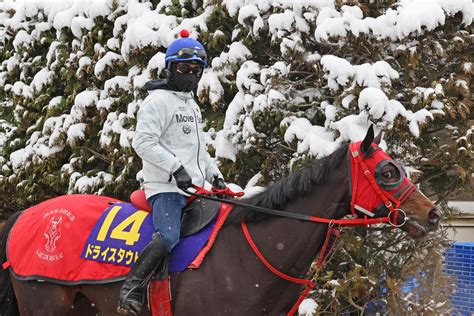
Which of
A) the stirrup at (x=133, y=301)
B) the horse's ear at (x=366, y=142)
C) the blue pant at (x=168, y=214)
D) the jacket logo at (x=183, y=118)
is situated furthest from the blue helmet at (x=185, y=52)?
the stirrup at (x=133, y=301)

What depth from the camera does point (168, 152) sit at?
4199 mm

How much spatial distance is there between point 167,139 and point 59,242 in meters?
1.19

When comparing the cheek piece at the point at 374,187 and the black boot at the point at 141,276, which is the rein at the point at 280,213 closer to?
the cheek piece at the point at 374,187

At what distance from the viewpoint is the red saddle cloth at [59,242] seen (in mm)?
4641

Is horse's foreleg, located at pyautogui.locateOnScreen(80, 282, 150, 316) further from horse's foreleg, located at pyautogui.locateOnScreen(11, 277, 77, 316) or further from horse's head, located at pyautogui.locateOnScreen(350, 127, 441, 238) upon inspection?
horse's head, located at pyautogui.locateOnScreen(350, 127, 441, 238)

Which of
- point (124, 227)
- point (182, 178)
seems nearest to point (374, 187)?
point (182, 178)

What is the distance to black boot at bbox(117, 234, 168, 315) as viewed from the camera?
13.3 feet

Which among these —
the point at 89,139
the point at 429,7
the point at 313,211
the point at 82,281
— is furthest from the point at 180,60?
the point at 89,139

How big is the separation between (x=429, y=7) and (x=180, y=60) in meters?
2.17

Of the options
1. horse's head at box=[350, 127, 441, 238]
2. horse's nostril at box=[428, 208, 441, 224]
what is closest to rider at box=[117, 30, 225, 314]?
horse's head at box=[350, 127, 441, 238]

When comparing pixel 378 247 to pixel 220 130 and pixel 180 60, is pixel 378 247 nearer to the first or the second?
pixel 220 130

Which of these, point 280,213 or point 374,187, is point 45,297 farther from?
point 374,187

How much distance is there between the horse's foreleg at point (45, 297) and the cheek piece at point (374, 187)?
7.43 feet

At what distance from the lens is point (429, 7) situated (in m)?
5.18
